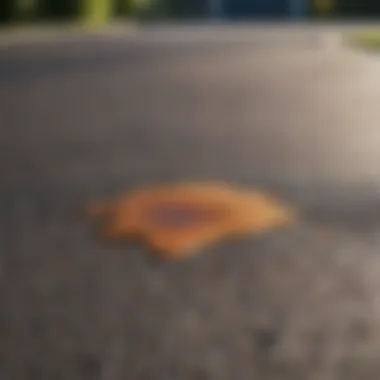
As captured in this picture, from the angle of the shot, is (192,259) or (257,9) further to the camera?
(257,9)

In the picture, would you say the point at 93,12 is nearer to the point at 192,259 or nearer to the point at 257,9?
the point at 257,9

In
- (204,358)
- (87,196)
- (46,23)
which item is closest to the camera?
(204,358)

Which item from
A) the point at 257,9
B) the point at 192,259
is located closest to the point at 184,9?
the point at 257,9

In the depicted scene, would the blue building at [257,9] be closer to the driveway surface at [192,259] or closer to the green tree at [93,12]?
the green tree at [93,12]

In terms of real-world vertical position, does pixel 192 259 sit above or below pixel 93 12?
above

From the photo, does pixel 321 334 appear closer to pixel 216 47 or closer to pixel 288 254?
pixel 288 254

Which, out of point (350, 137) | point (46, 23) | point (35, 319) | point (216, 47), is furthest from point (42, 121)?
point (46, 23)

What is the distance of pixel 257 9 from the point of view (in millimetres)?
5051

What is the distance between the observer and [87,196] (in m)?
0.50

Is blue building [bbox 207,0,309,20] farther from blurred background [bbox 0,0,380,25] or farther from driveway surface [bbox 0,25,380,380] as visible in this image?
driveway surface [bbox 0,25,380,380]

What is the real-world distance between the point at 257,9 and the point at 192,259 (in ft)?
15.7

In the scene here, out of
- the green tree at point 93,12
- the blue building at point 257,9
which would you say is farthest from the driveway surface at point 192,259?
the blue building at point 257,9

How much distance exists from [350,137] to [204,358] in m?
0.45

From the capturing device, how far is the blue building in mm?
4938
